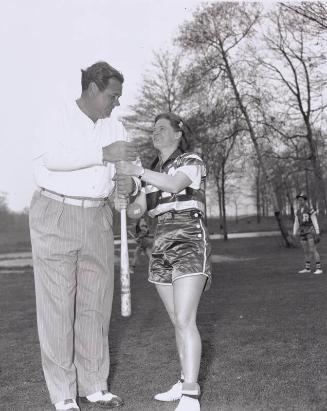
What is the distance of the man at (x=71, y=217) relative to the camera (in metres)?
4.14

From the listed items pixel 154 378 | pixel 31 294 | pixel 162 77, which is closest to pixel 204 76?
pixel 162 77

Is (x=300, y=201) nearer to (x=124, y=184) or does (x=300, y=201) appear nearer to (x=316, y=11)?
(x=316, y=11)

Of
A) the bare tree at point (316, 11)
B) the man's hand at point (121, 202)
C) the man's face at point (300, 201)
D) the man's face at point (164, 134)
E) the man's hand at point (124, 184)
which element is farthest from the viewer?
the man's face at point (300, 201)

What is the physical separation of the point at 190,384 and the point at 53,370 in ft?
3.22

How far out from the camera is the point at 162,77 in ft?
99.8

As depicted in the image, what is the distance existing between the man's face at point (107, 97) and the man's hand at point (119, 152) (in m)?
0.35

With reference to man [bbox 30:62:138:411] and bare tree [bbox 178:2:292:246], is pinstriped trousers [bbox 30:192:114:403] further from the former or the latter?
bare tree [bbox 178:2:292:246]

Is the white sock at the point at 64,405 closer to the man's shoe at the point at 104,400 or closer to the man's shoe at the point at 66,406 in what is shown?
the man's shoe at the point at 66,406

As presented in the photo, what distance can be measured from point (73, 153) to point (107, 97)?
1.68 ft

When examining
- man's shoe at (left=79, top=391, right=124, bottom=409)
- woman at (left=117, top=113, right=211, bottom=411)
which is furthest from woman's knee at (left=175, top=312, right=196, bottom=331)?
man's shoe at (left=79, top=391, right=124, bottom=409)

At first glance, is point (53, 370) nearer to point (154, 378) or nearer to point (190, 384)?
point (190, 384)

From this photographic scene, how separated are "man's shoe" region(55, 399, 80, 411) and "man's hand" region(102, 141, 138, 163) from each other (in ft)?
5.66

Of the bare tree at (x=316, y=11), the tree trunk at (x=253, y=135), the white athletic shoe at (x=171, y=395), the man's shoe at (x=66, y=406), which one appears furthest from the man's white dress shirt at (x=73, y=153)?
the tree trunk at (x=253, y=135)

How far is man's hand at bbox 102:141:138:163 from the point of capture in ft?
13.1
